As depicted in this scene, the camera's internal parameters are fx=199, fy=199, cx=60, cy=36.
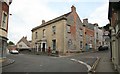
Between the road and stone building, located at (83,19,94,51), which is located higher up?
stone building, located at (83,19,94,51)

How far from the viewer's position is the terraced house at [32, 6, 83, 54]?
126 feet

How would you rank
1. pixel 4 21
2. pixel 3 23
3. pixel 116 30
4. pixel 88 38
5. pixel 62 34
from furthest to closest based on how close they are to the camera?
pixel 88 38 → pixel 62 34 → pixel 4 21 → pixel 3 23 → pixel 116 30

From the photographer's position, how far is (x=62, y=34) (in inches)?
1513

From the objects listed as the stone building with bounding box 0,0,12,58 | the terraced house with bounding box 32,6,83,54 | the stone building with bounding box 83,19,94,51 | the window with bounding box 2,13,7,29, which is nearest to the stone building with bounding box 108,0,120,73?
the stone building with bounding box 0,0,12,58

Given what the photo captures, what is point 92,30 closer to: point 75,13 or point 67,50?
point 75,13

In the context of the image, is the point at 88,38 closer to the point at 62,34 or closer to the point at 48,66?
the point at 62,34

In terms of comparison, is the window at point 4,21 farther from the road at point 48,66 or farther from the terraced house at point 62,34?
the terraced house at point 62,34

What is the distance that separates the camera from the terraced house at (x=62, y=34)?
126 feet

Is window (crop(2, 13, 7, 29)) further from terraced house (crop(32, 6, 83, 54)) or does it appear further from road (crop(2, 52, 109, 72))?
terraced house (crop(32, 6, 83, 54))

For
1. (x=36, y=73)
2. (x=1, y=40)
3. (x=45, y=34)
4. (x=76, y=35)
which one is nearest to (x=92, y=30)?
(x=76, y=35)

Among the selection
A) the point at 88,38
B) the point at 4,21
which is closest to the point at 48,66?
the point at 4,21

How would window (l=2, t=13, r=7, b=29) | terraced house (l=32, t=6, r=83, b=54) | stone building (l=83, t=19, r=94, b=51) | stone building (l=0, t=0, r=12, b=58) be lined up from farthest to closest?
stone building (l=83, t=19, r=94, b=51) < terraced house (l=32, t=6, r=83, b=54) < window (l=2, t=13, r=7, b=29) < stone building (l=0, t=0, r=12, b=58)

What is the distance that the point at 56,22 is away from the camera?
4084 cm

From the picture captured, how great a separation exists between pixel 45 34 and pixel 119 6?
3421 centimetres
